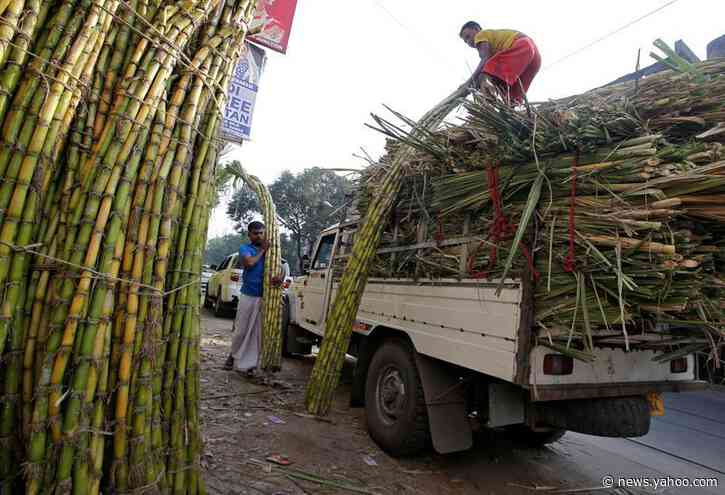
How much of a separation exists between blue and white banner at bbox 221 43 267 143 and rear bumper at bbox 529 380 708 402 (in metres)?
4.21

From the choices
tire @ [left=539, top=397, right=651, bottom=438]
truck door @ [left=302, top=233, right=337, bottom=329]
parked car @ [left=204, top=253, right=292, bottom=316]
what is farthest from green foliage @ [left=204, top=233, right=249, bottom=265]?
tire @ [left=539, top=397, right=651, bottom=438]

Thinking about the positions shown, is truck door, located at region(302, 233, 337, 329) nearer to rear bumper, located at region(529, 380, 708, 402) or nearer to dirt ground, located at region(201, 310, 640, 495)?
dirt ground, located at region(201, 310, 640, 495)

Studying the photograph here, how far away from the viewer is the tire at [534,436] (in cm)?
380

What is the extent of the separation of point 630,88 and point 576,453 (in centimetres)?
332

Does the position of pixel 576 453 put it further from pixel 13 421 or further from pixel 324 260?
pixel 13 421

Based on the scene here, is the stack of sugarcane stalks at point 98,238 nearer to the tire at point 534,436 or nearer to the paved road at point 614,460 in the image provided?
the paved road at point 614,460

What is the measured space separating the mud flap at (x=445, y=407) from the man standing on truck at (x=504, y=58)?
2.44m

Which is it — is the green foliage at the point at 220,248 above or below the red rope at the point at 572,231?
above

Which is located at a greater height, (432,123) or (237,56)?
(432,123)

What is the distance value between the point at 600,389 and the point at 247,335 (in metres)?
3.87

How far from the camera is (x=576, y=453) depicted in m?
3.96

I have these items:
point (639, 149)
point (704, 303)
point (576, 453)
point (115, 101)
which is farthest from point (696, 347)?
point (115, 101)

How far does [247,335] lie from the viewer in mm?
5082

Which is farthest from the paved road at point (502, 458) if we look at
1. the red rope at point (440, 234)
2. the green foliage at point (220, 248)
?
the green foliage at point (220, 248)
